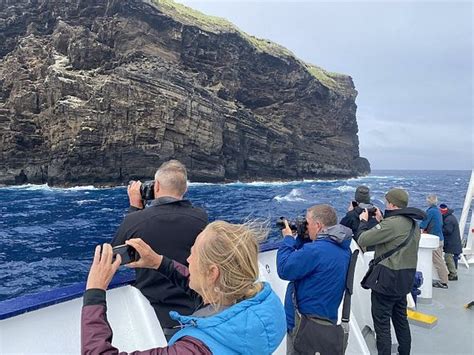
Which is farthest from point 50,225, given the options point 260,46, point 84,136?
point 260,46

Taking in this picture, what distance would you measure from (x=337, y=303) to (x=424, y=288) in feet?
11.9

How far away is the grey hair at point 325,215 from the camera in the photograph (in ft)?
9.86

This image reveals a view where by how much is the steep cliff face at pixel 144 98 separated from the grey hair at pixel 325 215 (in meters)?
49.8

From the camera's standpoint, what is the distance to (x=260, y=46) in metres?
77.4

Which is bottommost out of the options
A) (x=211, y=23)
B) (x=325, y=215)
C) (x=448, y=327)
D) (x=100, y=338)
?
(x=448, y=327)

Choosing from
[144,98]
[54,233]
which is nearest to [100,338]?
[54,233]

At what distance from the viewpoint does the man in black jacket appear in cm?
248

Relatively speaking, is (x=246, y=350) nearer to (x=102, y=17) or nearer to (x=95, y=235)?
(x=95, y=235)

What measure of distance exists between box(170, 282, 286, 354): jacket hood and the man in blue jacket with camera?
149 cm

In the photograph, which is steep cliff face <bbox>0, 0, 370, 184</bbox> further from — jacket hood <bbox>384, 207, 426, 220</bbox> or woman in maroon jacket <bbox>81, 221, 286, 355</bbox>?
woman in maroon jacket <bbox>81, 221, 286, 355</bbox>

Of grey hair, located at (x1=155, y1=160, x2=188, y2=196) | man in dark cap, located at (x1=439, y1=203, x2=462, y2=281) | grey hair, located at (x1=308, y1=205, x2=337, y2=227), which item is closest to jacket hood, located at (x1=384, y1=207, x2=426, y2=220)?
grey hair, located at (x1=308, y1=205, x2=337, y2=227)

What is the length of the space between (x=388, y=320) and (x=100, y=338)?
3.35 meters

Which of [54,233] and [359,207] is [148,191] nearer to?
[359,207]

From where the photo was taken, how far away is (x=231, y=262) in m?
1.44
